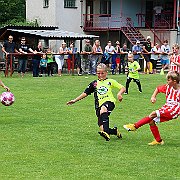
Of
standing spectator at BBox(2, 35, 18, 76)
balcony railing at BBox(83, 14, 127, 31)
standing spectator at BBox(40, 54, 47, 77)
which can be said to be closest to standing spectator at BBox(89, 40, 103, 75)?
standing spectator at BBox(40, 54, 47, 77)

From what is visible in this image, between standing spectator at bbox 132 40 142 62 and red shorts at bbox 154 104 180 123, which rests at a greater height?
standing spectator at bbox 132 40 142 62

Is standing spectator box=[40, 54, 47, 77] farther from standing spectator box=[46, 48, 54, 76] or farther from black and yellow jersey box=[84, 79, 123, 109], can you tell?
black and yellow jersey box=[84, 79, 123, 109]

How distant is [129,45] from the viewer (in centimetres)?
4672

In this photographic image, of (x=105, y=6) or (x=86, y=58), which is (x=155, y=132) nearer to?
(x=86, y=58)

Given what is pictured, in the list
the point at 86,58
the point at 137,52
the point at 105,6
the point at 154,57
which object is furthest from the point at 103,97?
the point at 105,6

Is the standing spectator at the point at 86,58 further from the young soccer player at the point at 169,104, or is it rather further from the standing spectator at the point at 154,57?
the young soccer player at the point at 169,104

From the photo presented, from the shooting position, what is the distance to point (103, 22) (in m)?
48.3

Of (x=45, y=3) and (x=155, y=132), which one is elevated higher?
(x=45, y=3)

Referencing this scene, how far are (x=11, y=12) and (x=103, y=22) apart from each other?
16536mm

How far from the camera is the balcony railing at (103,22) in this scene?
47.8 meters

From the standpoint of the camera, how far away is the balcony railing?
4778cm

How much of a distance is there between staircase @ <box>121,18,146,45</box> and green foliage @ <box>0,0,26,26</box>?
567 inches

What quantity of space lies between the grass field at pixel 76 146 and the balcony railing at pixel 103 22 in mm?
29311

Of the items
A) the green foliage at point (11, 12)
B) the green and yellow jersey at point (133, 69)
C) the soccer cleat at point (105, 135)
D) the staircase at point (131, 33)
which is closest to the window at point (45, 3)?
the staircase at point (131, 33)
